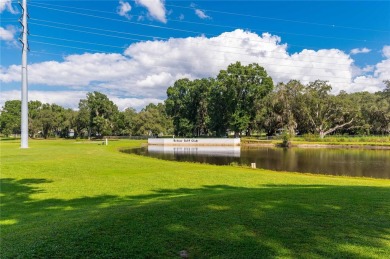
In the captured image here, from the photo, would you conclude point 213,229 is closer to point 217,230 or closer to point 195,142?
point 217,230

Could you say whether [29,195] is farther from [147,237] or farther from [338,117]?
[338,117]

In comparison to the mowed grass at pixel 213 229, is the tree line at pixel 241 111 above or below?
above

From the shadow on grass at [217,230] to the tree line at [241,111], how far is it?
2498 inches

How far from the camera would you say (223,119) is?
7650 centimetres

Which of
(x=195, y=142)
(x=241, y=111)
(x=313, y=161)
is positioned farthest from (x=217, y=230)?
(x=241, y=111)

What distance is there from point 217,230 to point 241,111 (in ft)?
220

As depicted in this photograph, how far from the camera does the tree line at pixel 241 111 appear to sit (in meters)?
70.4

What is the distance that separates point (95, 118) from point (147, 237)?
77752 mm

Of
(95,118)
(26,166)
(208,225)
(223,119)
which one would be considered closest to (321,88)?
(223,119)

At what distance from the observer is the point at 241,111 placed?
70875mm

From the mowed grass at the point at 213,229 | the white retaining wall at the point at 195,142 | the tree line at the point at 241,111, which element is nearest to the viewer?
the mowed grass at the point at 213,229

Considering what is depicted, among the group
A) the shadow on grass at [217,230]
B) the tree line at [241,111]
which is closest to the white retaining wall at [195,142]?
the tree line at [241,111]

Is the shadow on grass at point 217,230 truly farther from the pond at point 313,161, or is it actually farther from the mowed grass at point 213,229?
the pond at point 313,161

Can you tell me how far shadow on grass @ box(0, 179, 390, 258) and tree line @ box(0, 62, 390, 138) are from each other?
63454mm
